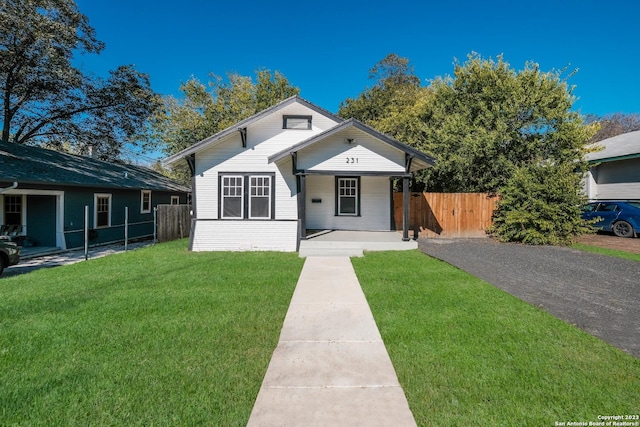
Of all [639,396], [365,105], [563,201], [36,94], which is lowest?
[639,396]

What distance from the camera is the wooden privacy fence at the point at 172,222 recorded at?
1307cm

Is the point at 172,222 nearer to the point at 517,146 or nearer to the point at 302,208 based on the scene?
the point at 302,208

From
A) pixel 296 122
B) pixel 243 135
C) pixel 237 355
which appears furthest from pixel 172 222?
pixel 237 355

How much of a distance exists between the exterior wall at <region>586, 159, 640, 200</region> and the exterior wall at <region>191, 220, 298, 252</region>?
56.9ft

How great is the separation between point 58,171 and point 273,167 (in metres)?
9.07

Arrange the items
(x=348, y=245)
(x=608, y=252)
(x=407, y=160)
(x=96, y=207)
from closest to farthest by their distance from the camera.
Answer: (x=608, y=252), (x=348, y=245), (x=407, y=160), (x=96, y=207)

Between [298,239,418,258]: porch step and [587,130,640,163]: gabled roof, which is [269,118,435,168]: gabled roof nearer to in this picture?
[298,239,418,258]: porch step

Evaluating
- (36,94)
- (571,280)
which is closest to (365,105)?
(36,94)

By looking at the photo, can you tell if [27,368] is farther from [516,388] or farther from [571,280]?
[571,280]

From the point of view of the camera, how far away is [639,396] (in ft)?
9.14

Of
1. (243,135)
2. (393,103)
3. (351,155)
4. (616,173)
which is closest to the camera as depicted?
(351,155)

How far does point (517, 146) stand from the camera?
1429 cm

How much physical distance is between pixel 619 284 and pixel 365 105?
2699 centimetres

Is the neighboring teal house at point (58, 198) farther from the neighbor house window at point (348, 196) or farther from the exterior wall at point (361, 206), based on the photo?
the neighbor house window at point (348, 196)
